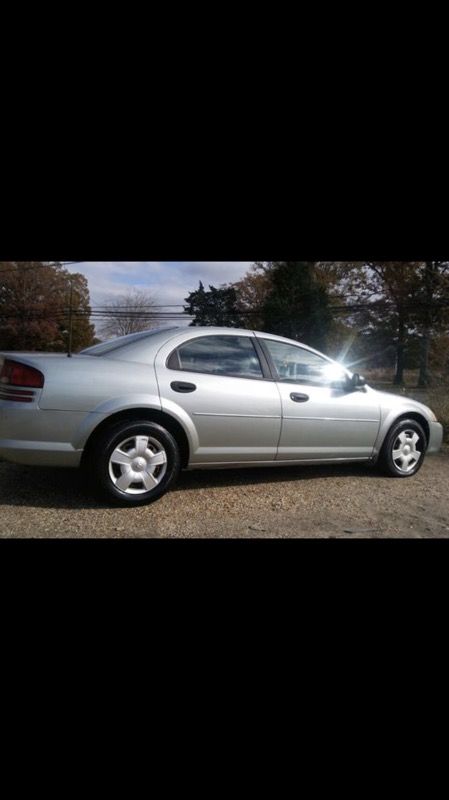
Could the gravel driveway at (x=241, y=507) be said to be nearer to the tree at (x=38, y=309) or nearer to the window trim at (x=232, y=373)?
the window trim at (x=232, y=373)

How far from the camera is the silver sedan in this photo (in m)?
2.51

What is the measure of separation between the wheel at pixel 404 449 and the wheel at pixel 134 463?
2.21m

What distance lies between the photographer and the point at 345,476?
3.60 m

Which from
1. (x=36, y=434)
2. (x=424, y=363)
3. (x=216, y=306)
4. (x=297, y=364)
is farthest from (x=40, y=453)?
(x=216, y=306)

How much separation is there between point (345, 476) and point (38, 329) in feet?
71.5

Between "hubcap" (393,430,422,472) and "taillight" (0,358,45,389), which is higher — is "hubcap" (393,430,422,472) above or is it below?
below

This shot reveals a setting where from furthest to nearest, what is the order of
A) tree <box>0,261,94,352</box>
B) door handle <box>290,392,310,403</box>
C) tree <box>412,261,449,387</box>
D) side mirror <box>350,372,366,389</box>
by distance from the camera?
tree <box>0,261,94,352</box> → tree <box>412,261,449,387</box> → side mirror <box>350,372,366,389</box> → door handle <box>290,392,310,403</box>

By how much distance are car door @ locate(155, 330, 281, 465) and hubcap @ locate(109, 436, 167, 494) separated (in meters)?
0.28

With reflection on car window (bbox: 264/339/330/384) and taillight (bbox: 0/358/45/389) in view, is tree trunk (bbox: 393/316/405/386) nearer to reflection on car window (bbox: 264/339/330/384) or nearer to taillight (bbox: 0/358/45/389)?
reflection on car window (bbox: 264/339/330/384)

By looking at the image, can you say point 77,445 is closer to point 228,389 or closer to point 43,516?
point 43,516

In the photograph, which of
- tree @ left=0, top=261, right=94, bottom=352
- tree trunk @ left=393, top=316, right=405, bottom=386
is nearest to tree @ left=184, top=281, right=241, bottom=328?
tree trunk @ left=393, top=316, right=405, bottom=386

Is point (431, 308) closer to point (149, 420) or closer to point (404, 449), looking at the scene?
point (404, 449)

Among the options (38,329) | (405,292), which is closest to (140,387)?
(405,292)

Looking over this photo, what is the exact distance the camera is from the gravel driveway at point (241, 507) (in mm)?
2447
